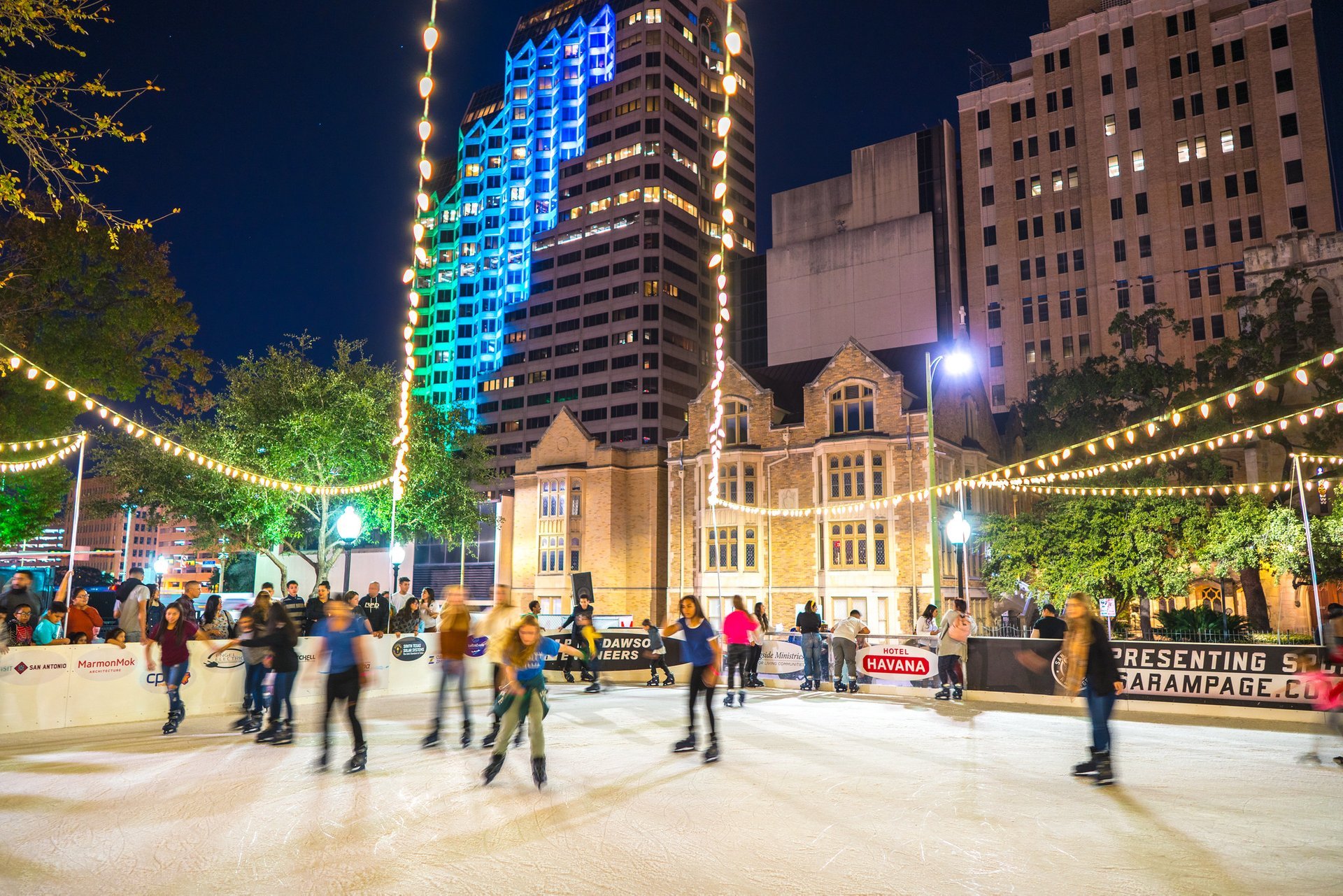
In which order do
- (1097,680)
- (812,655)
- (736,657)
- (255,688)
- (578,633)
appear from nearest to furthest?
1. (1097,680)
2. (255,688)
3. (736,657)
4. (578,633)
5. (812,655)

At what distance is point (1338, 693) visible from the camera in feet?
35.2

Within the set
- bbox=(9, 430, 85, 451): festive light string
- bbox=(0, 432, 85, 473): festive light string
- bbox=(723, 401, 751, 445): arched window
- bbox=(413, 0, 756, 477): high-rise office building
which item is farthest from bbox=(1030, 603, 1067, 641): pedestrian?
bbox=(413, 0, 756, 477): high-rise office building

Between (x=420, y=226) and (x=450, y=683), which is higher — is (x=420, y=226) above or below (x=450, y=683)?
above

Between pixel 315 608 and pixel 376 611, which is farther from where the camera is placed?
pixel 376 611

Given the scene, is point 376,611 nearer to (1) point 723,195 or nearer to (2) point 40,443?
(2) point 40,443

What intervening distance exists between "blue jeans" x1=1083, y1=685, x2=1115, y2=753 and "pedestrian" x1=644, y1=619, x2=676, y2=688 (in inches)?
507

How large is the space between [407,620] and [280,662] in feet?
29.9

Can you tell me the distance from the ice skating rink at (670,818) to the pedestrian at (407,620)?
25.2ft

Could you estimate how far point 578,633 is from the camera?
58.3 ft

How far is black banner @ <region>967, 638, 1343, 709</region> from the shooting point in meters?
15.4

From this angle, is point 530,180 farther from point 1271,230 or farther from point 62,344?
point 62,344

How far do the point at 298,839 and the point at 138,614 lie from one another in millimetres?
10744

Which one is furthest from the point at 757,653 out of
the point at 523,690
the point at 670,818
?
the point at 670,818

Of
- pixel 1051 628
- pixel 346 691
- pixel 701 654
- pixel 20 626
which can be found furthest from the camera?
pixel 1051 628
